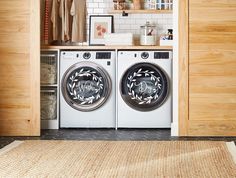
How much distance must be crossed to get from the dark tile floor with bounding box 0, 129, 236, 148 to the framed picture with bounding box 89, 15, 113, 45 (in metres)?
1.31

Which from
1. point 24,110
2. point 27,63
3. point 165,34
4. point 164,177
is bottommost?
point 164,177

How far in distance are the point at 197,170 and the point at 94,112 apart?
92.7 inches

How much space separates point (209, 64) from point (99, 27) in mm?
1832

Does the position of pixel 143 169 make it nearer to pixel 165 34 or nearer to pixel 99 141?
pixel 99 141

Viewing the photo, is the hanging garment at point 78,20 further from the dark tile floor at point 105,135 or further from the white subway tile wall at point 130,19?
the dark tile floor at point 105,135

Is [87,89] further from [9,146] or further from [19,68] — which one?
[9,146]

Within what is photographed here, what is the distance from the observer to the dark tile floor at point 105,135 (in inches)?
186

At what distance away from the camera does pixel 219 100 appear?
15.8ft

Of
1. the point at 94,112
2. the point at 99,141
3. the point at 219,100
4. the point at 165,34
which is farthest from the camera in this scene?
the point at 165,34

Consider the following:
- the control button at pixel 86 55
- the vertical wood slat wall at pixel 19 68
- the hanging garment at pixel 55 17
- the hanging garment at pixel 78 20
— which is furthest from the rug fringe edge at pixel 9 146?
the hanging garment at pixel 78 20

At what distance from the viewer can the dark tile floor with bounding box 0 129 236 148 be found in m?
4.72

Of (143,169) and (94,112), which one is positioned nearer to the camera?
(143,169)

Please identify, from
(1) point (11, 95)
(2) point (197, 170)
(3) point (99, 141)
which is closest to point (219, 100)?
(3) point (99, 141)

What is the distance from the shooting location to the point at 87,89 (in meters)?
5.34
